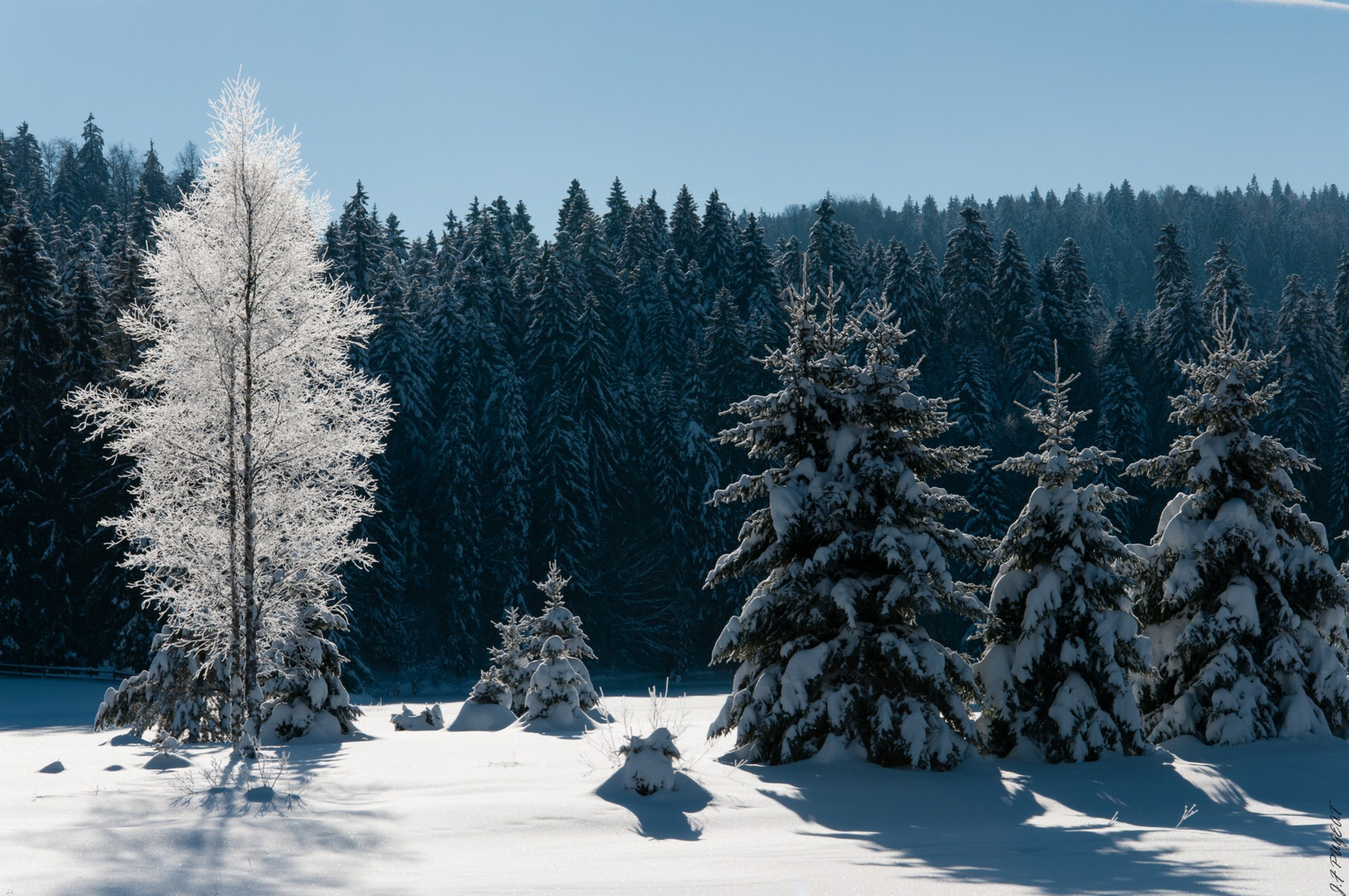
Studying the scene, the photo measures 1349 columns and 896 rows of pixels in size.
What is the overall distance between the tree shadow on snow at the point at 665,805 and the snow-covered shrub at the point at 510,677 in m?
16.3

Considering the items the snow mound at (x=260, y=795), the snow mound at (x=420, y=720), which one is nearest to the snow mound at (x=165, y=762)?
the snow mound at (x=260, y=795)

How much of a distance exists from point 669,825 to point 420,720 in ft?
55.9

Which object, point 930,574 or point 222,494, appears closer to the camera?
point 930,574

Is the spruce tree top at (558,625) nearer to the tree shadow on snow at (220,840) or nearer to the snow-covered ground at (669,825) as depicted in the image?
the snow-covered ground at (669,825)

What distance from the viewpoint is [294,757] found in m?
15.8

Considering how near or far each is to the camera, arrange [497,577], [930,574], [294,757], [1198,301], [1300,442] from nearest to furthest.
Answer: [930,574] < [294,757] < [497,577] < [1300,442] < [1198,301]

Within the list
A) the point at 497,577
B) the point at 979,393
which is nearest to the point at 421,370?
the point at 497,577

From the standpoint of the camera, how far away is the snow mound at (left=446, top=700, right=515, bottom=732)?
2573 centimetres

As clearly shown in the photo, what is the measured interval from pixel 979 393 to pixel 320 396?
171 feet

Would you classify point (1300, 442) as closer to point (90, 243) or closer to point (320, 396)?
point (320, 396)

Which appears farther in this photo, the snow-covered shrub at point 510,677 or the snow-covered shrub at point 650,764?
the snow-covered shrub at point 510,677

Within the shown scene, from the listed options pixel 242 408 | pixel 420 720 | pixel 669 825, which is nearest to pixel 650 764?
pixel 669 825

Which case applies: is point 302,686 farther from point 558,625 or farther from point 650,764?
point 650,764

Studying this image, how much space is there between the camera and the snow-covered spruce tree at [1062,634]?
50.4 ft
